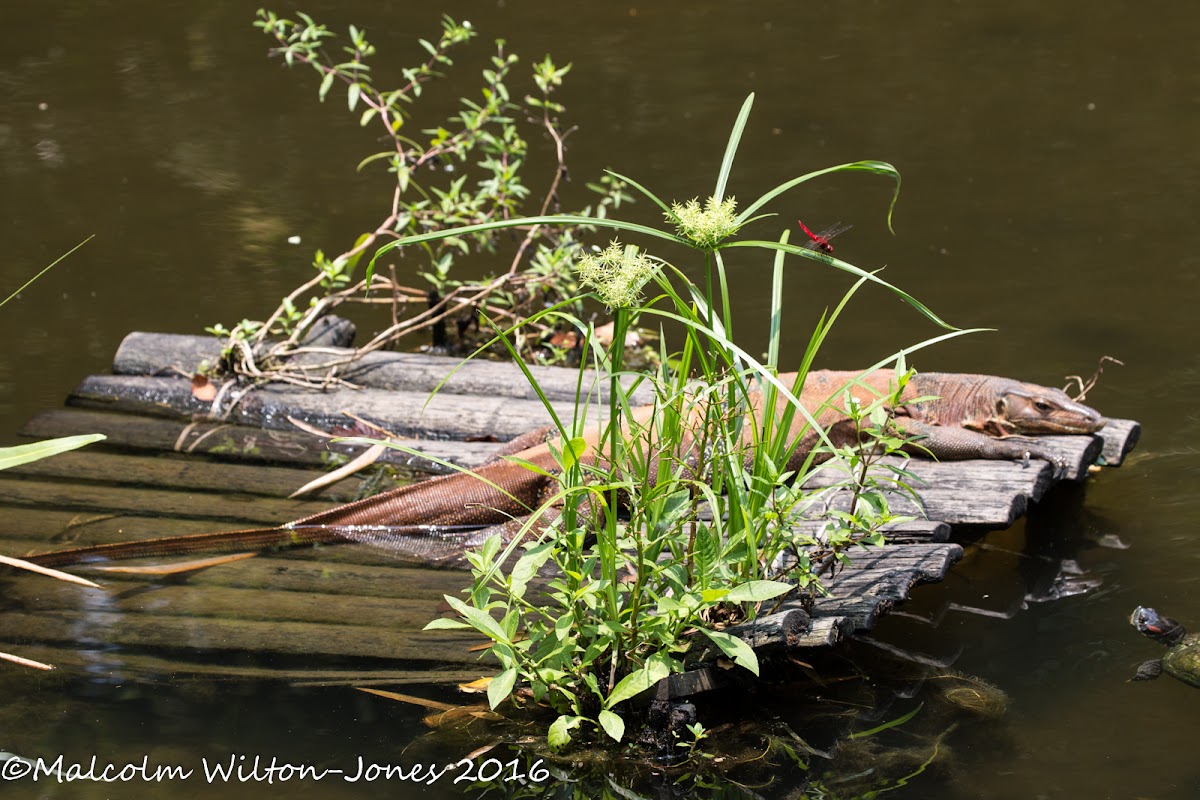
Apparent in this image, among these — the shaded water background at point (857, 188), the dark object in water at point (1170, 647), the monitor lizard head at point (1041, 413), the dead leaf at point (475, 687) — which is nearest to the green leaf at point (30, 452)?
the shaded water background at point (857, 188)

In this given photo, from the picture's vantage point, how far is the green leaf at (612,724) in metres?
3.75

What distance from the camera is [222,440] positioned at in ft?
19.9

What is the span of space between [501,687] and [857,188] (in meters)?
6.72

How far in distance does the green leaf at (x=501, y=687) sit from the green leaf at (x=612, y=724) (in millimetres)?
271

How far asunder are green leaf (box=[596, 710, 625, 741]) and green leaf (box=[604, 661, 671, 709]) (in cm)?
3

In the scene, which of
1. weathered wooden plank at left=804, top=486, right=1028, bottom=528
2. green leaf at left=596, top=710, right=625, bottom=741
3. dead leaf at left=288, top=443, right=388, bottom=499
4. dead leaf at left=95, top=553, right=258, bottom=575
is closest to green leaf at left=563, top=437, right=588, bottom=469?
green leaf at left=596, top=710, right=625, bottom=741

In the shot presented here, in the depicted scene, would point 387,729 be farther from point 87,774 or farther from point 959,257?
point 959,257

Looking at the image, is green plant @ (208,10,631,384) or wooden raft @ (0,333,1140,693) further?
green plant @ (208,10,631,384)

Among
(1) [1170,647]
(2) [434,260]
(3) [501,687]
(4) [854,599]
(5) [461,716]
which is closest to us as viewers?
(3) [501,687]

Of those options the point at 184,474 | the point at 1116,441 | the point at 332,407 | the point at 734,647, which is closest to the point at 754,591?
the point at 734,647

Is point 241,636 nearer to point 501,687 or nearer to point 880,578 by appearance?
point 501,687

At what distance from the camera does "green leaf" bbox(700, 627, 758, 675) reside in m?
3.75

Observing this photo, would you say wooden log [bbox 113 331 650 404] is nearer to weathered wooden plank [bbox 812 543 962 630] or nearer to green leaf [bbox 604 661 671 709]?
weathered wooden plank [bbox 812 543 962 630]

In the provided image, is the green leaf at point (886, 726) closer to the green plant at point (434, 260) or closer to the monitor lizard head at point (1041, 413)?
the monitor lizard head at point (1041, 413)
